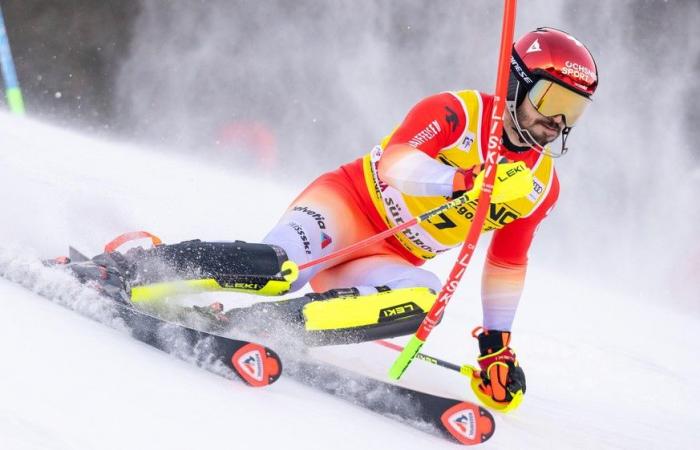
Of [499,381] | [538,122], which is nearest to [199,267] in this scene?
[499,381]

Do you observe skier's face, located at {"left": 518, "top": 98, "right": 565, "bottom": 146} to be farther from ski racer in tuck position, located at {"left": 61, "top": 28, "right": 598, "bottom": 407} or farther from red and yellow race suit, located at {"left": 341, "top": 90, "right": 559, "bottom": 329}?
red and yellow race suit, located at {"left": 341, "top": 90, "right": 559, "bottom": 329}

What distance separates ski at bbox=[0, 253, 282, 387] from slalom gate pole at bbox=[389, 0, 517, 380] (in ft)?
1.96

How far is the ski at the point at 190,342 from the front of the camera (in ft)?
7.41

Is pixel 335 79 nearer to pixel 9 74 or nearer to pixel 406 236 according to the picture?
pixel 9 74

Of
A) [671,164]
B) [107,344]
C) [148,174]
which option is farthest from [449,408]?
[671,164]

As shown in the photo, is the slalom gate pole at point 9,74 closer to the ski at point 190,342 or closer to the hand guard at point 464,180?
the ski at point 190,342

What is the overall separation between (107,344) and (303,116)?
9.74m

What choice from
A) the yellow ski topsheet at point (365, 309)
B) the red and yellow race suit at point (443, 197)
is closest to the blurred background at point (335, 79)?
the red and yellow race suit at point (443, 197)

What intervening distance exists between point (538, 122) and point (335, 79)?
29.9ft

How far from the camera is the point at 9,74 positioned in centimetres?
1140

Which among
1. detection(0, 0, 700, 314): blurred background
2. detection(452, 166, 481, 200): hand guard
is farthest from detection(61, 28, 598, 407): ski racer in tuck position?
detection(0, 0, 700, 314): blurred background

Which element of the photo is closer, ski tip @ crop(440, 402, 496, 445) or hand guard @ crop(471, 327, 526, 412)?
ski tip @ crop(440, 402, 496, 445)

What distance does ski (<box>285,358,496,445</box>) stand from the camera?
2.43 meters

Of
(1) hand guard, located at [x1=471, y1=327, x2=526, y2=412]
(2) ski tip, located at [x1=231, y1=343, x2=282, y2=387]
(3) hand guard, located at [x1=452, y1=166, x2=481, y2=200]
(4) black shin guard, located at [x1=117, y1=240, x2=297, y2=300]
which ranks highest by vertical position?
(3) hand guard, located at [x1=452, y1=166, x2=481, y2=200]
